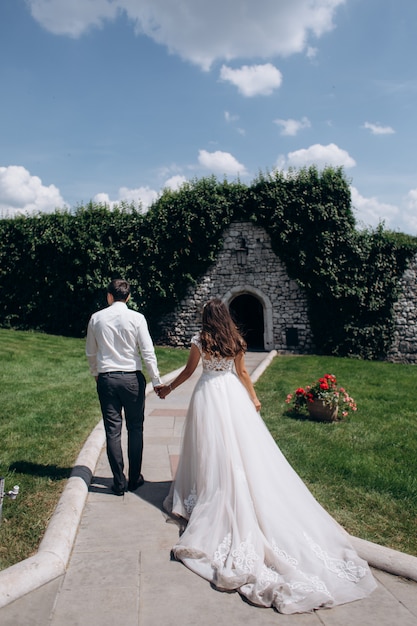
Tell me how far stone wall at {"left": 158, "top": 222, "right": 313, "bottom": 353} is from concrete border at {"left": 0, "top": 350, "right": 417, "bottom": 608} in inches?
621

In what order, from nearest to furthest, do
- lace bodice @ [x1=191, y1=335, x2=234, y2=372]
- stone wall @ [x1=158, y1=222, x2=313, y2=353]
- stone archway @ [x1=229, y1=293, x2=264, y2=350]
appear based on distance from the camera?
1. lace bodice @ [x1=191, y1=335, x2=234, y2=372]
2. stone wall @ [x1=158, y1=222, x2=313, y2=353]
3. stone archway @ [x1=229, y1=293, x2=264, y2=350]

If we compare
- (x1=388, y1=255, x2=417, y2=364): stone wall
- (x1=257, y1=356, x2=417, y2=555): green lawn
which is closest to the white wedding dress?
(x1=257, y1=356, x2=417, y2=555): green lawn

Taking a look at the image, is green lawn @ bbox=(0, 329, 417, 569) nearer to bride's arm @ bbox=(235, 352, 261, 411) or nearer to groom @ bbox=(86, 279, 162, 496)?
groom @ bbox=(86, 279, 162, 496)

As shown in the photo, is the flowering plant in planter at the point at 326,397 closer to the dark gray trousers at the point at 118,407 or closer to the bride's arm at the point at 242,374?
the bride's arm at the point at 242,374

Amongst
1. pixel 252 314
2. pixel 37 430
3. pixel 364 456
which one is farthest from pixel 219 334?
pixel 252 314

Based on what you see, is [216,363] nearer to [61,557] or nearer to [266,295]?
[61,557]

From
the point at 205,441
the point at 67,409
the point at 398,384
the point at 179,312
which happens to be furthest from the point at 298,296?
the point at 205,441

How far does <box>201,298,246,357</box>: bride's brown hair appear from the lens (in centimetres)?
424

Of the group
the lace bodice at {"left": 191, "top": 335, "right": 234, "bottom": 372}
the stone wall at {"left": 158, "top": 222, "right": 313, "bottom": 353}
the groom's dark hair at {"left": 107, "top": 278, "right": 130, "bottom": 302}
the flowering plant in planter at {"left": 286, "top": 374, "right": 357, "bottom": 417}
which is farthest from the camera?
the stone wall at {"left": 158, "top": 222, "right": 313, "bottom": 353}

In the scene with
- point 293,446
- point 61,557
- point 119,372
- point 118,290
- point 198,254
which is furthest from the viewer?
point 198,254

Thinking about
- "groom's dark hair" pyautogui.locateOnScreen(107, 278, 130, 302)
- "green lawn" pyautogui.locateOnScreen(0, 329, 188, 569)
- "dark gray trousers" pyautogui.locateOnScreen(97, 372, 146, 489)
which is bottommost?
"green lawn" pyautogui.locateOnScreen(0, 329, 188, 569)

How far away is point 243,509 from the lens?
3479 mm

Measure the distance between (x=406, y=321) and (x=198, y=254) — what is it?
869 centimetres

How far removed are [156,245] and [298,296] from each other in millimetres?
6252
